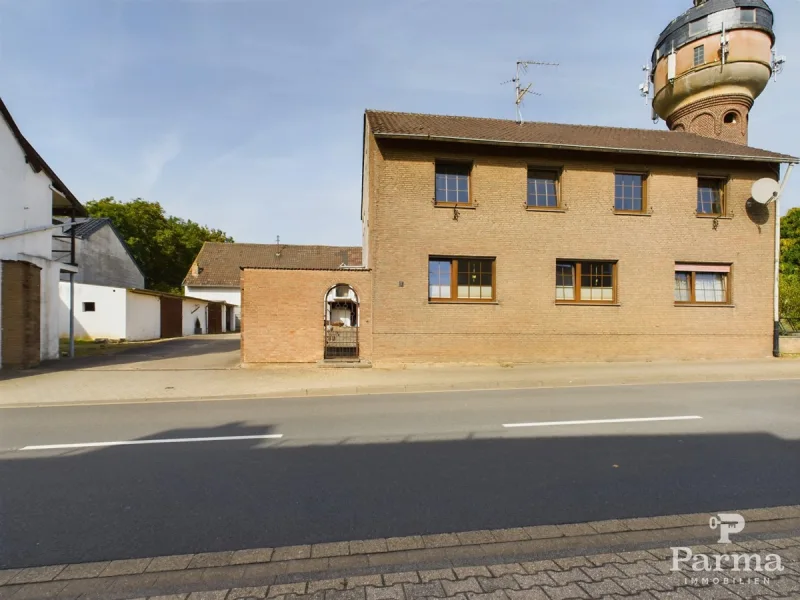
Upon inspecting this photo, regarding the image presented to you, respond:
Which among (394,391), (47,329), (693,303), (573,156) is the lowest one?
(394,391)

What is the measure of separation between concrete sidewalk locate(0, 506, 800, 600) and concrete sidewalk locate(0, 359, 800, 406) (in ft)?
20.7

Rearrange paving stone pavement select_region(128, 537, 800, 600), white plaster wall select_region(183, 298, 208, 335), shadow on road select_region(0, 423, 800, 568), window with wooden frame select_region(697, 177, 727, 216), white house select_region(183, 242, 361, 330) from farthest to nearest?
white house select_region(183, 242, 361, 330), white plaster wall select_region(183, 298, 208, 335), window with wooden frame select_region(697, 177, 727, 216), shadow on road select_region(0, 423, 800, 568), paving stone pavement select_region(128, 537, 800, 600)

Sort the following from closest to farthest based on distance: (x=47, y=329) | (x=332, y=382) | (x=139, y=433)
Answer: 1. (x=139, y=433)
2. (x=332, y=382)
3. (x=47, y=329)

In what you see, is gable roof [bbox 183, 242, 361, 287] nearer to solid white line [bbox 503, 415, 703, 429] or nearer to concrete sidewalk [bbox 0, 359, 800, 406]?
concrete sidewalk [bbox 0, 359, 800, 406]

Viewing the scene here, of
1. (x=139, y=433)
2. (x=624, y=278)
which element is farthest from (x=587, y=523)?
(x=624, y=278)

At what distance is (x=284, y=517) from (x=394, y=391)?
6237 millimetres

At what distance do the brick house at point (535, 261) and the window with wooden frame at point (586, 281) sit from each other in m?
0.04

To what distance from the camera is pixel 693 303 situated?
14.2 meters

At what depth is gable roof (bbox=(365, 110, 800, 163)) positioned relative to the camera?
13211 mm

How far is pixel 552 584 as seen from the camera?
255 centimetres

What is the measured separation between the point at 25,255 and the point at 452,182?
12901 millimetres

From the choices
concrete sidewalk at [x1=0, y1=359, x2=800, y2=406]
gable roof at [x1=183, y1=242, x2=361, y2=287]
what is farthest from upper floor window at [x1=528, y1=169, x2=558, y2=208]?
gable roof at [x1=183, y1=242, x2=361, y2=287]

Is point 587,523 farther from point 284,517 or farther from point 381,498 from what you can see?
point 284,517

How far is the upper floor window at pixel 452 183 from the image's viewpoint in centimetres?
1352
